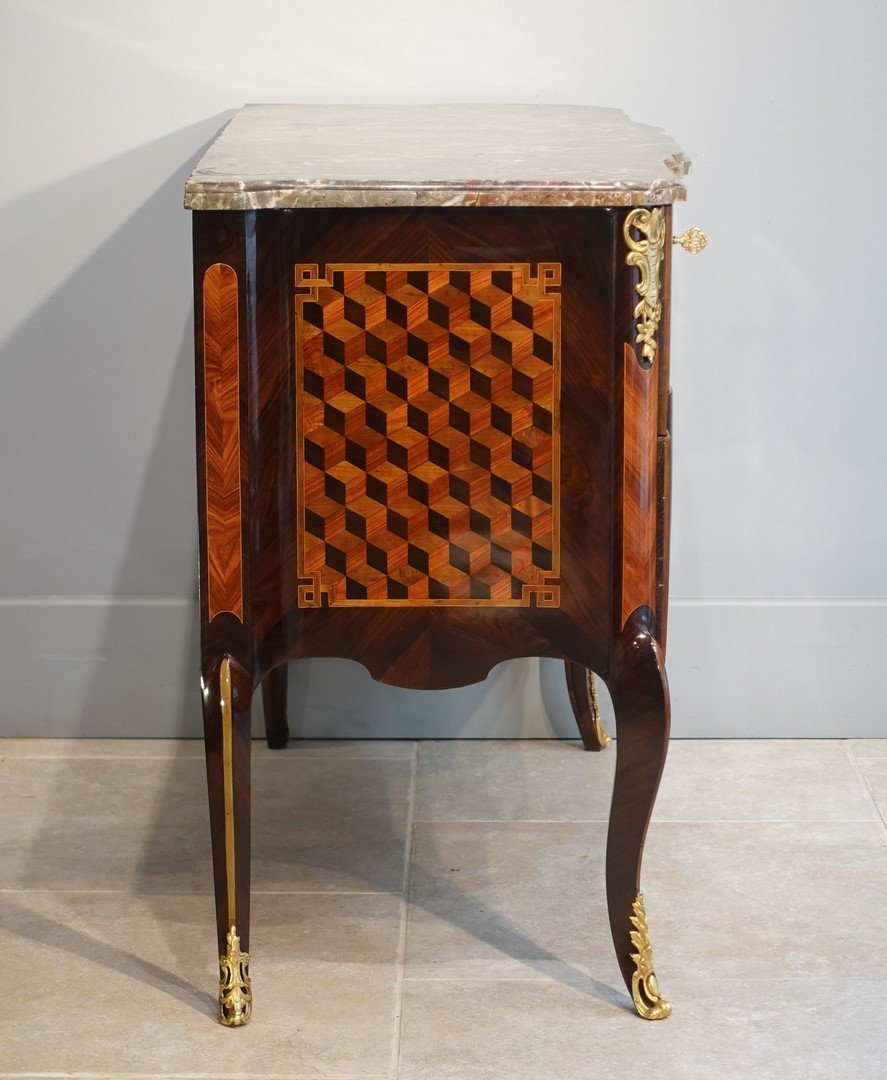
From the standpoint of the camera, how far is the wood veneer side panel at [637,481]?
1522mm

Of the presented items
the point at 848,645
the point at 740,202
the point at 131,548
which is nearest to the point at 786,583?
the point at 848,645

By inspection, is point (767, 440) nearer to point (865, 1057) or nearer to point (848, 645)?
point (848, 645)

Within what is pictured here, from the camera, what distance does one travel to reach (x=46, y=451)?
231cm

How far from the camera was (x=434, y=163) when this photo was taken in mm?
1534

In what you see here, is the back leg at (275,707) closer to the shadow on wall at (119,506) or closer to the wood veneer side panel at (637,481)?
the shadow on wall at (119,506)

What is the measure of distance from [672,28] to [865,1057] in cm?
140

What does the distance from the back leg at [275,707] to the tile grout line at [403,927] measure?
207 millimetres

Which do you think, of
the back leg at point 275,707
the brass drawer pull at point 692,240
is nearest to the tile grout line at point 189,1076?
the back leg at point 275,707

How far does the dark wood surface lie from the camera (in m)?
1.48

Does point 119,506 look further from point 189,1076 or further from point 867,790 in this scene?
point 867,790

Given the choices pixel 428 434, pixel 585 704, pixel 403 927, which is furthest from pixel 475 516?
pixel 585 704

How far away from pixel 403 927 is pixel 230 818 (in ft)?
1.05

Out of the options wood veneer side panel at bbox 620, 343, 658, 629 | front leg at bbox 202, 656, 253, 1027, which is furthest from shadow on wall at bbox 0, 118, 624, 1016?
wood veneer side panel at bbox 620, 343, 658, 629

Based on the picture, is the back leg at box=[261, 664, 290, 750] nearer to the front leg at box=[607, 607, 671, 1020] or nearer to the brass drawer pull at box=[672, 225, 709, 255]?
the front leg at box=[607, 607, 671, 1020]
